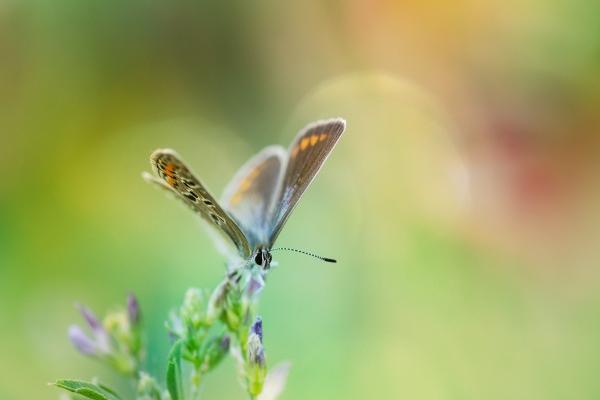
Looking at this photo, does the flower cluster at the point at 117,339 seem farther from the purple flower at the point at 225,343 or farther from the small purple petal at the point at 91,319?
the purple flower at the point at 225,343

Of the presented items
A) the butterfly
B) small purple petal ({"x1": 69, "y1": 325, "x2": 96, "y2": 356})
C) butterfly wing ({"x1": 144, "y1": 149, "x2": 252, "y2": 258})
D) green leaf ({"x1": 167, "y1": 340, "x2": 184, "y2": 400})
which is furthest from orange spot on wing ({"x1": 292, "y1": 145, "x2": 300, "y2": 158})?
small purple petal ({"x1": 69, "y1": 325, "x2": 96, "y2": 356})

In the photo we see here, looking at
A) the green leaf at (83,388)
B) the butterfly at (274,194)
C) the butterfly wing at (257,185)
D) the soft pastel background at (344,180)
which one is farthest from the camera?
the soft pastel background at (344,180)

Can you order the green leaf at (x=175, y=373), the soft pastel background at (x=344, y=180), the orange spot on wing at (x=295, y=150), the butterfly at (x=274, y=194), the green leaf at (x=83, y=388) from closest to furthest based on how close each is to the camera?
the green leaf at (x=83, y=388) < the green leaf at (x=175, y=373) < the butterfly at (x=274, y=194) < the orange spot on wing at (x=295, y=150) < the soft pastel background at (x=344, y=180)

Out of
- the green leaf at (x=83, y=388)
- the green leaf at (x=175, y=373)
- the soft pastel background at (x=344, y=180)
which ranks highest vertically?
the soft pastel background at (x=344, y=180)

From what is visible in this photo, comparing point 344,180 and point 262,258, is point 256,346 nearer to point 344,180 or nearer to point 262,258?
point 262,258

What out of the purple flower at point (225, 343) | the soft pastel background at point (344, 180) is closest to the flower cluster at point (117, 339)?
the purple flower at point (225, 343)

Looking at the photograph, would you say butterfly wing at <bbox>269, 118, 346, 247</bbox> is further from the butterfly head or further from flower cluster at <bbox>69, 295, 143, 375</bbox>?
flower cluster at <bbox>69, 295, 143, 375</bbox>

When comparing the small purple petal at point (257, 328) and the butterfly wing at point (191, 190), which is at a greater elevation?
the butterfly wing at point (191, 190)

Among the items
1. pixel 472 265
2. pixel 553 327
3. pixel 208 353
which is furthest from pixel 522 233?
pixel 208 353
